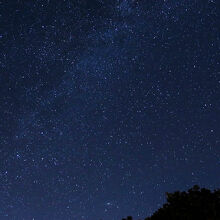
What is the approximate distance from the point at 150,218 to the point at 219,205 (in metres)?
1.70

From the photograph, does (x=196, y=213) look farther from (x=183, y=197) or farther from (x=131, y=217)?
(x=131, y=217)

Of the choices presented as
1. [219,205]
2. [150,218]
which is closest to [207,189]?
[219,205]

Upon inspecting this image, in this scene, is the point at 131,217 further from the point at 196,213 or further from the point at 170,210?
the point at 196,213

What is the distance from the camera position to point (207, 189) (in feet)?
31.8

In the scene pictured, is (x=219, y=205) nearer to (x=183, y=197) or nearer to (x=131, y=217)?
(x=183, y=197)

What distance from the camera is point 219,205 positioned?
30.5 ft

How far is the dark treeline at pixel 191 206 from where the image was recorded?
9016 mm

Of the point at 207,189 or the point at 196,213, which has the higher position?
the point at 207,189

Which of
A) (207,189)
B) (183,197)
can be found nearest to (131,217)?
(183,197)

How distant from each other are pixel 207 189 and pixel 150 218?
159cm

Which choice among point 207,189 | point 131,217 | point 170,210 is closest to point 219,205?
point 207,189

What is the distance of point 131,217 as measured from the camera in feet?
31.1

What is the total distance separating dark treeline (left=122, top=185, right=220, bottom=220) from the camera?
902 centimetres

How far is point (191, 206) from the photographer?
931 cm
